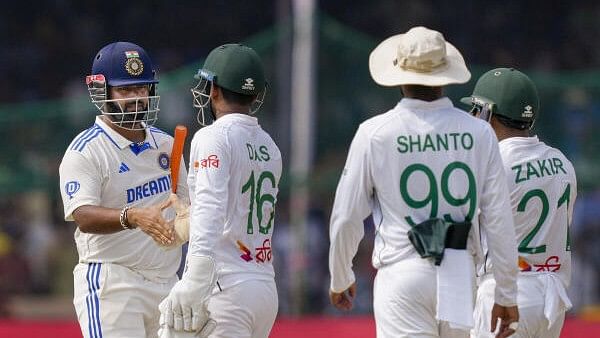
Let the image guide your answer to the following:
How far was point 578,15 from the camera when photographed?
19.0 metres

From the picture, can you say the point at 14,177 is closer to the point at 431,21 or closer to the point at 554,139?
the point at 554,139

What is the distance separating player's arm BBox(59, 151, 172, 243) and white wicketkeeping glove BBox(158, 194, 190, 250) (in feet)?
0.18

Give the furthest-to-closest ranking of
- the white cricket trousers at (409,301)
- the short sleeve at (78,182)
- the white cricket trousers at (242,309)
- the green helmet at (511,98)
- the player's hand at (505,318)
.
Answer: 1. the green helmet at (511,98)
2. the short sleeve at (78,182)
3. the white cricket trousers at (242,309)
4. the player's hand at (505,318)
5. the white cricket trousers at (409,301)

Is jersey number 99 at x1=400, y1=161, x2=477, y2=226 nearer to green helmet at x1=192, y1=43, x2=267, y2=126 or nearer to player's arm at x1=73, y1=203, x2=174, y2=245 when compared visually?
green helmet at x1=192, y1=43, x2=267, y2=126

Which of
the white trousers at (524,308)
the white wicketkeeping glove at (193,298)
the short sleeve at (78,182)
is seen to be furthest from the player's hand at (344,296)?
the short sleeve at (78,182)

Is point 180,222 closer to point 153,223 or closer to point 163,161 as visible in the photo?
point 153,223

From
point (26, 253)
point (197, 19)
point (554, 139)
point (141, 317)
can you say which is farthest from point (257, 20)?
point (141, 317)

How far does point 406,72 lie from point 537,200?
1102 millimetres

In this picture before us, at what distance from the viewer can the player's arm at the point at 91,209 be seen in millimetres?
6160

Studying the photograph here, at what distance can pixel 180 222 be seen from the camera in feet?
20.3

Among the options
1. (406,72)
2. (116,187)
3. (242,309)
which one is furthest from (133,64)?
(406,72)

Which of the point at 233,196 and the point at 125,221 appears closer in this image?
the point at 233,196

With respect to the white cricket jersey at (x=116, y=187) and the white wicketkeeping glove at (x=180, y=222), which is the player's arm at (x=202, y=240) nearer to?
the white wicketkeeping glove at (x=180, y=222)

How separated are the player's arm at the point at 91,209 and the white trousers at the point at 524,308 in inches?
58.8
